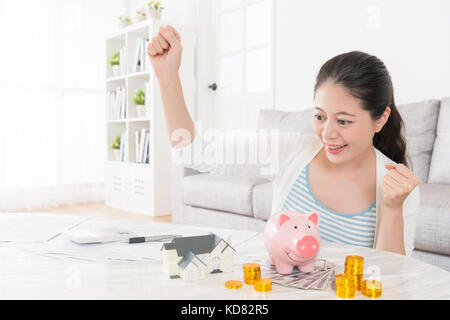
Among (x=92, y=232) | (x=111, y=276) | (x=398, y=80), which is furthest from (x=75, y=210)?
(x=111, y=276)

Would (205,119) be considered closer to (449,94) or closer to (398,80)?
(398,80)

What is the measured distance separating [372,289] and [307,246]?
0.11 m

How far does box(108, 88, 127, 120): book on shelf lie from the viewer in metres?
3.68

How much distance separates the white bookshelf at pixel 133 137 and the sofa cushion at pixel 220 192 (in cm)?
91

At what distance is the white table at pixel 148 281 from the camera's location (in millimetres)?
547

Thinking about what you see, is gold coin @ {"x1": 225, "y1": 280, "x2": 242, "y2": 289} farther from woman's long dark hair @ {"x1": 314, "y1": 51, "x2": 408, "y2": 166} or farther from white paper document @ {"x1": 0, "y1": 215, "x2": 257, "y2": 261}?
woman's long dark hair @ {"x1": 314, "y1": 51, "x2": 408, "y2": 166}

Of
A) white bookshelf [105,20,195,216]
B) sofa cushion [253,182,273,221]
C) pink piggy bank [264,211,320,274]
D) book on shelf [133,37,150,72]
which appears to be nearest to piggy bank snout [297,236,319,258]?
pink piggy bank [264,211,320,274]

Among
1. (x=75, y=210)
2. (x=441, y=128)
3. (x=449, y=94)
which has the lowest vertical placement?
(x=75, y=210)

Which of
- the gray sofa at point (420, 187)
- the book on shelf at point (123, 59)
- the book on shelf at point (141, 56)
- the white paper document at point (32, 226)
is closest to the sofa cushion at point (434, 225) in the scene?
the gray sofa at point (420, 187)

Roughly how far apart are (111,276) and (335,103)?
0.57 meters

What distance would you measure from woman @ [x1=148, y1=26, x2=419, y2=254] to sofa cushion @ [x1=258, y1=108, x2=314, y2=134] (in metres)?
1.27

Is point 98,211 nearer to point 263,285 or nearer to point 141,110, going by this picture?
point 141,110
